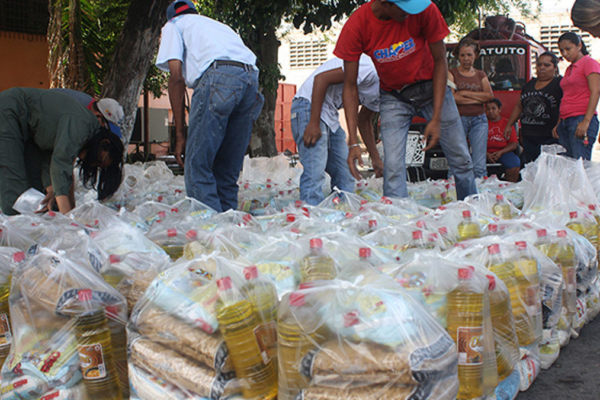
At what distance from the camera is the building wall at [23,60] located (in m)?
8.95

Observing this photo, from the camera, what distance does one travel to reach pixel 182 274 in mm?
1892

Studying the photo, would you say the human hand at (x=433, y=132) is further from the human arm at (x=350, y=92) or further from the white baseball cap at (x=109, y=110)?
the white baseball cap at (x=109, y=110)

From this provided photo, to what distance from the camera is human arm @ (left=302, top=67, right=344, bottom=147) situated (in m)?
4.08

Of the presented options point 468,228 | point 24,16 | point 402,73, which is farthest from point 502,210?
point 24,16

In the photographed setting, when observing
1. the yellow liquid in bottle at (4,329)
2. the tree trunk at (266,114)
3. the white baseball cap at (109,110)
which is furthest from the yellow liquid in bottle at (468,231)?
the tree trunk at (266,114)

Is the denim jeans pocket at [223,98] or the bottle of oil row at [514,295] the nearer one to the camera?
the bottle of oil row at [514,295]

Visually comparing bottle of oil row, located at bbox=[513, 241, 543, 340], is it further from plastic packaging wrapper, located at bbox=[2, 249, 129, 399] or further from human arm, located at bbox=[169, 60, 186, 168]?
human arm, located at bbox=[169, 60, 186, 168]

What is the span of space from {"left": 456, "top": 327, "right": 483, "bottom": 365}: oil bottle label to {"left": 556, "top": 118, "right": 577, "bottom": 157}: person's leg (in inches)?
193

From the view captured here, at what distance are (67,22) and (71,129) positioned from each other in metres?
5.20

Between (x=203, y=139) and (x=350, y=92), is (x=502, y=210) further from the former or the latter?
(x=203, y=139)

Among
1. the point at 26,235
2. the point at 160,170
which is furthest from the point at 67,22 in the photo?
the point at 26,235

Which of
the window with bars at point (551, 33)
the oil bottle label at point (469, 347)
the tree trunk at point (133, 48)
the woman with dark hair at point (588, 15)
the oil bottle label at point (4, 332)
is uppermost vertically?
the window with bars at point (551, 33)

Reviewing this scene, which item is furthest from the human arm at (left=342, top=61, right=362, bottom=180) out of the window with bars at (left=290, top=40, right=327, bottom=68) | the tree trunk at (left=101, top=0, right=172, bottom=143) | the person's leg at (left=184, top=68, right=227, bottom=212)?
the window with bars at (left=290, top=40, right=327, bottom=68)

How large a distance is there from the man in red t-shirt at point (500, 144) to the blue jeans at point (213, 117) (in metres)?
4.17
